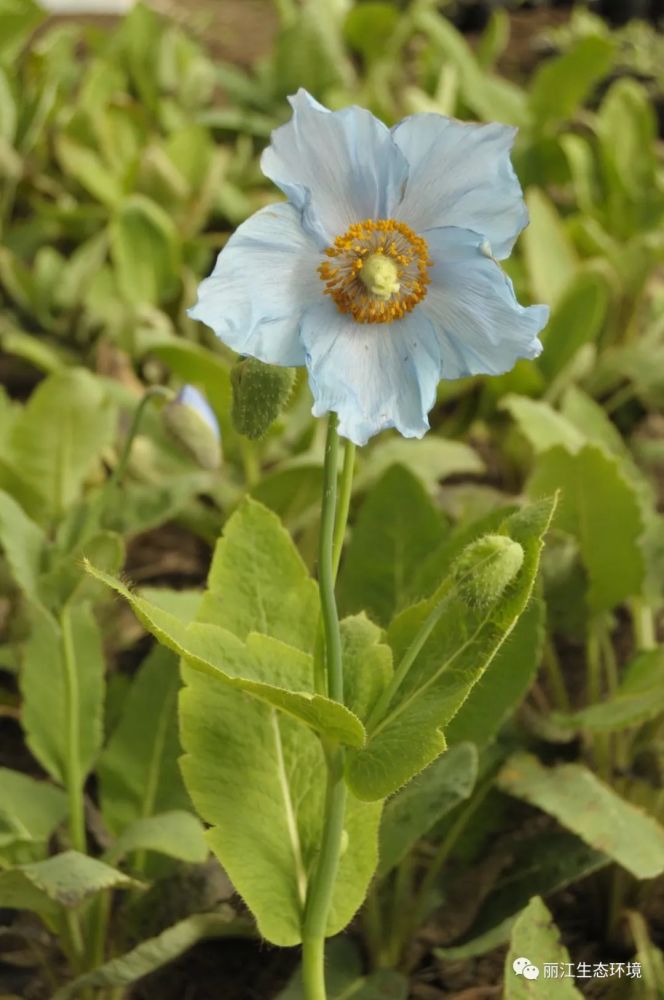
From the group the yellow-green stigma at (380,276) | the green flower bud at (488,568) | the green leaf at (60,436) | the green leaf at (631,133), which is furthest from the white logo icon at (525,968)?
the green leaf at (631,133)

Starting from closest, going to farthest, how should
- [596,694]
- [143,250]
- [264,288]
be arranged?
[264,288], [596,694], [143,250]

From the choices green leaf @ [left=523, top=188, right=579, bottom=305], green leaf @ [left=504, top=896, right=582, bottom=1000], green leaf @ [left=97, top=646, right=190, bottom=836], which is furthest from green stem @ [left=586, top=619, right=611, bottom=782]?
green leaf @ [left=523, top=188, right=579, bottom=305]

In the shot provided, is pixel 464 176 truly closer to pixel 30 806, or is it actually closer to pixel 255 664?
pixel 255 664

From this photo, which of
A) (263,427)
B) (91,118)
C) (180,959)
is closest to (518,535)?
(263,427)

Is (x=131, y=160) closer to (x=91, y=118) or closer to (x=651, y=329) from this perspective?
(x=91, y=118)

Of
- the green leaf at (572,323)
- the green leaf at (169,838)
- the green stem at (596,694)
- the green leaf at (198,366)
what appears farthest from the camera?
the green leaf at (572,323)

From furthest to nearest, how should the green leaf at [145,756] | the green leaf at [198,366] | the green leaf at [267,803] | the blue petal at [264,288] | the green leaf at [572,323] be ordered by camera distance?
the green leaf at [572,323], the green leaf at [198,366], the green leaf at [145,756], the green leaf at [267,803], the blue petal at [264,288]

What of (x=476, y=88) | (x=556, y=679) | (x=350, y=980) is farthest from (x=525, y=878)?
(x=476, y=88)

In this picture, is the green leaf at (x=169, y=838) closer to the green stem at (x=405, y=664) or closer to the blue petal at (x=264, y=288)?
the green stem at (x=405, y=664)
